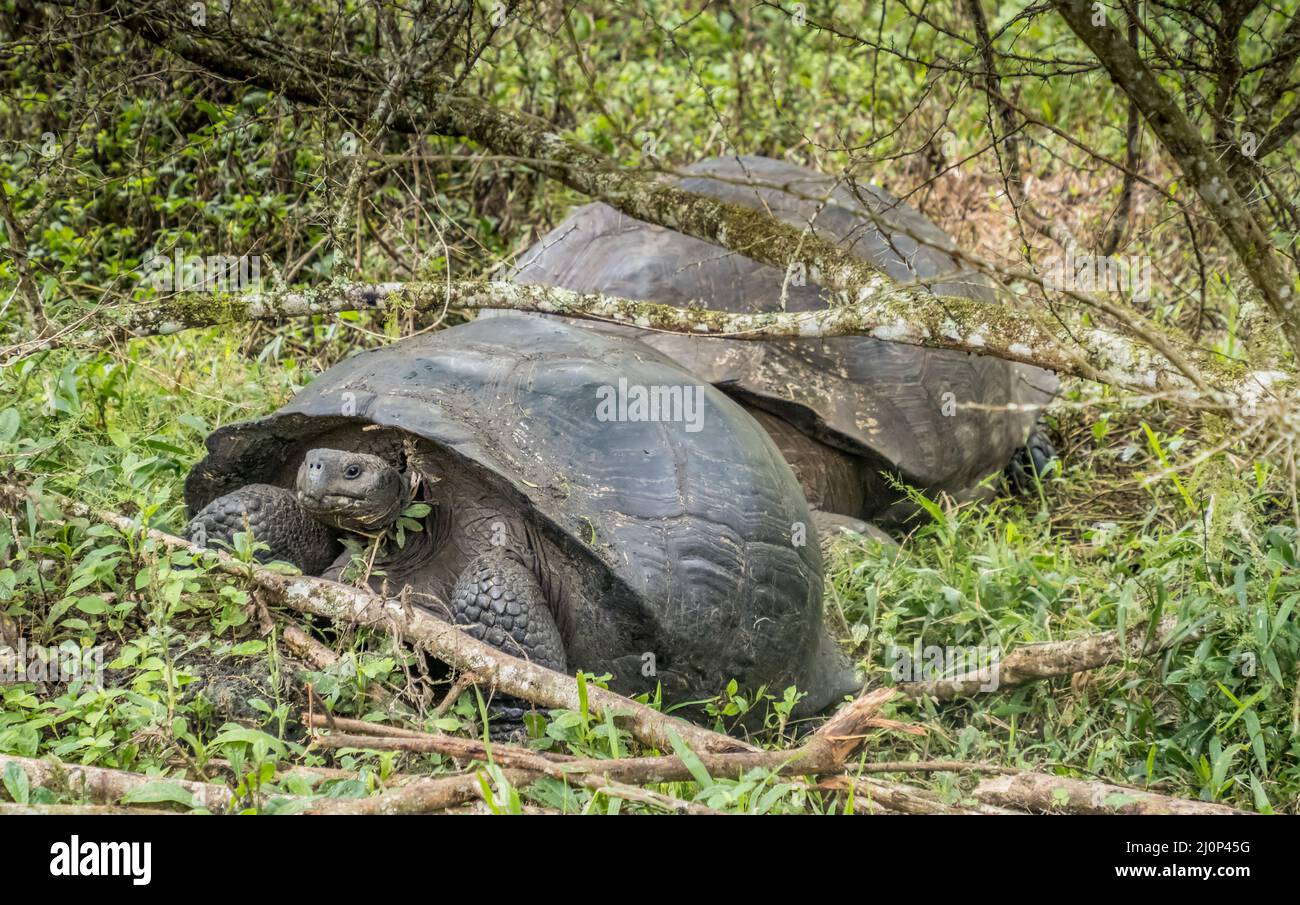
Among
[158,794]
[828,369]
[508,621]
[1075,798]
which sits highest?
[828,369]

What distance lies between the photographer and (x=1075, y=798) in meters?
2.94

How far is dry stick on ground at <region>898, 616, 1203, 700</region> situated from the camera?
3715mm

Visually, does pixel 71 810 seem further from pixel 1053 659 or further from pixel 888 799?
pixel 1053 659

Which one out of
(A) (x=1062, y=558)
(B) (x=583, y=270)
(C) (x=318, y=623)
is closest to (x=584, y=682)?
(C) (x=318, y=623)

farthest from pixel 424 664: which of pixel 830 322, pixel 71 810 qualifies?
pixel 830 322

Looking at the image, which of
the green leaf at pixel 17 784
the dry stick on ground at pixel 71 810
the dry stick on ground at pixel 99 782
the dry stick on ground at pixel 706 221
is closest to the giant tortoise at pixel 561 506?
the dry stick on ground at pixel 706 221

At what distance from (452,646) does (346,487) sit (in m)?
0.56

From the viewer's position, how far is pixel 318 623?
362 cm

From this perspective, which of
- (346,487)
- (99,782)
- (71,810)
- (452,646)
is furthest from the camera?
(346,487)

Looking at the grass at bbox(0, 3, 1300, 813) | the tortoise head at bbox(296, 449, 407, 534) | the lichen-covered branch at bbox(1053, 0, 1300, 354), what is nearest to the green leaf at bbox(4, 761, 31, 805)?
the grass at bbox(0, 3, 1300, 813)

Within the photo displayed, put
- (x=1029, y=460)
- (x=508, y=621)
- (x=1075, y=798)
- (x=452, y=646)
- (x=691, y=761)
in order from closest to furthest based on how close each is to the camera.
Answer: (x=691, y=761) < (x=1075, y=798) < (x=452, y=646) < (x=508, y=621) < (x=1029, y=460)

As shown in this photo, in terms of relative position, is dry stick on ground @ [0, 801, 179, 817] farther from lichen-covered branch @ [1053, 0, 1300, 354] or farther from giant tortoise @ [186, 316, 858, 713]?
lichen-covered branch @ [1053, 0, 1300, 354]

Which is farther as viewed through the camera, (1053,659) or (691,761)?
(1053,659)

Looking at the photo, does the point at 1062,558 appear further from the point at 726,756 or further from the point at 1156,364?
the point at 726,756
